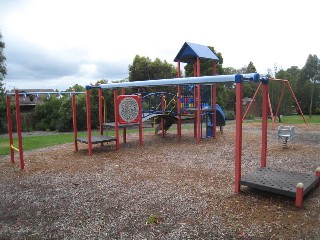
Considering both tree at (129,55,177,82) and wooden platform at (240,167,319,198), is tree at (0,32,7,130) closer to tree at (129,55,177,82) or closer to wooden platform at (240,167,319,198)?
tree at (129,55,177,82)

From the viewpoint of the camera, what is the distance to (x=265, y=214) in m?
3.73

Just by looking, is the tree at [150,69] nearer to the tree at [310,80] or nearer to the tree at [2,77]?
the tree at [2,77]

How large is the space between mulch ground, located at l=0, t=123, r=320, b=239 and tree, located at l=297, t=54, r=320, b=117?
23.6 meters

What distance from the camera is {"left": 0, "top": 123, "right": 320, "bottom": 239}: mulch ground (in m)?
3.38

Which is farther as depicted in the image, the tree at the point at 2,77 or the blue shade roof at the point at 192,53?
the tree at the point at 2,77

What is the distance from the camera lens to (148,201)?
4324 mm

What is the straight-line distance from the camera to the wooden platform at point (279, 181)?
4.03 metres

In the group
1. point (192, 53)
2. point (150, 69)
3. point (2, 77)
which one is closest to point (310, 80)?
point (150, 69)

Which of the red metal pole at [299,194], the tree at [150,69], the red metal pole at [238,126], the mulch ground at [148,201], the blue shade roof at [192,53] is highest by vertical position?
the tree at [150,69]

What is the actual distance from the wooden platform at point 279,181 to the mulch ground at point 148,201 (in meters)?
0.20

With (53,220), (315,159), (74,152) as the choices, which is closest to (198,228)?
(53,220)

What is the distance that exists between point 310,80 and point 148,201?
1158 inches

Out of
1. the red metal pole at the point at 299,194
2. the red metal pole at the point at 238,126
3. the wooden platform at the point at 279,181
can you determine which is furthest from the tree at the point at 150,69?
the red metal pole at the point at 299,194

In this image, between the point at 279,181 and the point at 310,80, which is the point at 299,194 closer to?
the point at 279,181
